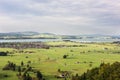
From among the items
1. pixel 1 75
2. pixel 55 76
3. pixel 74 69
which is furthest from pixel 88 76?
pixel 74 69

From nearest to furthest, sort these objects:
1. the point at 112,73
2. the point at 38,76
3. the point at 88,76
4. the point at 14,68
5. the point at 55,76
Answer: the point at 112,73
the point at 88,76
the point at 38,76
the point at 55,76
the point at 14,68

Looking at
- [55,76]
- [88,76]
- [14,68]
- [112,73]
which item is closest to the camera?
[112,73]

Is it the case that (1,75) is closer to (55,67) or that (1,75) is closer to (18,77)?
(18,77)

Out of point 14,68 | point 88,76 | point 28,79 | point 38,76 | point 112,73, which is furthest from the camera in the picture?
point 14,68

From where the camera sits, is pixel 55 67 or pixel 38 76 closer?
pixel 38 76

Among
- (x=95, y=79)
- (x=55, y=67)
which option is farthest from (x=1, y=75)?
(x=95, y=79)

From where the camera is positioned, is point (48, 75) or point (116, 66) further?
point (48, 75)

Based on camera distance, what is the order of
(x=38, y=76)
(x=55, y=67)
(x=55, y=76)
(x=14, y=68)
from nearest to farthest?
(x=38, y=76) < (x=55, y=76) < (x=14, y=68) < (x=55, y=67)

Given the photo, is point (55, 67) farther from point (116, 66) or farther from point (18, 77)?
point (116, 66)
